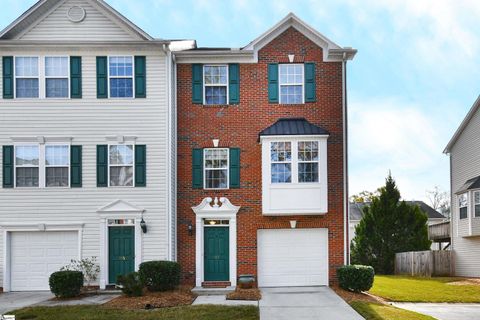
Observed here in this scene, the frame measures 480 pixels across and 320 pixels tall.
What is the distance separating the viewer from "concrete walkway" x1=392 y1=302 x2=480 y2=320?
1588 cm

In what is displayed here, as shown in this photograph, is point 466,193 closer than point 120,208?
No

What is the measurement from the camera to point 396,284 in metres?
24.4

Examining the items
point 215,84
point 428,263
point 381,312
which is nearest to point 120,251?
point 215,84

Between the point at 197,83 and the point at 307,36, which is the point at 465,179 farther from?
the point at 197,83

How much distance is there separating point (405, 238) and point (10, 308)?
24.3 m

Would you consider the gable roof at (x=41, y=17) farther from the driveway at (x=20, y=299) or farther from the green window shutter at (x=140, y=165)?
the driveway at (x=20, y=299)

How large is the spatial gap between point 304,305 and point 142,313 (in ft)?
14.7

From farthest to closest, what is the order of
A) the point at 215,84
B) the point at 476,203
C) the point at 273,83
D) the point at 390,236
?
1. the point at 390,236
2. the point at 476,203
3. the point at 215,84
4. the point at 273,83

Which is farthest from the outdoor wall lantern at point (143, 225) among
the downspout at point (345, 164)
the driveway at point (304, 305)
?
the downspout at point (345, 164)

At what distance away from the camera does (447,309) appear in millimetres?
17438

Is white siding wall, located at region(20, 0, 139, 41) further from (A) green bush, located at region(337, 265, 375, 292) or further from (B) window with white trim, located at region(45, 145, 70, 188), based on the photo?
(A) green bush, located at region(337, 265, 375, 292)

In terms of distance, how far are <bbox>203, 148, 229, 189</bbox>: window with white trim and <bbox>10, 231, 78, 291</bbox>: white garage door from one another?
4.96m

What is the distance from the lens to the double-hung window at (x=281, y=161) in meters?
20.4

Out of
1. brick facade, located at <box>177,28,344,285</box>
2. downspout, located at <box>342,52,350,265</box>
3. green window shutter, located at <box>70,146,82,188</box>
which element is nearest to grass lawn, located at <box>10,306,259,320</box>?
brick facade, located at <box>177,28,344,285</box>
